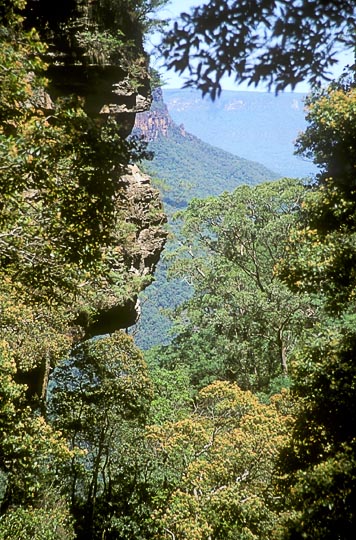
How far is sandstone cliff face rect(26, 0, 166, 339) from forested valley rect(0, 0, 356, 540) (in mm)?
40

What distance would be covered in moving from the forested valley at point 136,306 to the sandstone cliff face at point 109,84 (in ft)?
0.13

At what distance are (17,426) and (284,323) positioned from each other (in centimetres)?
834

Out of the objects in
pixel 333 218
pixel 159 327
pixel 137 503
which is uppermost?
pixel 333 218

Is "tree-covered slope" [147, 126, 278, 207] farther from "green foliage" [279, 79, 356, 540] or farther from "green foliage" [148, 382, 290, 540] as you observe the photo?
"green foliage" [279, 79, 356, 540]

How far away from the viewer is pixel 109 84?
7.89m

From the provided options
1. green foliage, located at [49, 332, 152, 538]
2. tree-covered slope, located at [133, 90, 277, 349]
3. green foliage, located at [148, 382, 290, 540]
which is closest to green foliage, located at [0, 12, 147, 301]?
green foliage, located at [148, 382, 290, 540]

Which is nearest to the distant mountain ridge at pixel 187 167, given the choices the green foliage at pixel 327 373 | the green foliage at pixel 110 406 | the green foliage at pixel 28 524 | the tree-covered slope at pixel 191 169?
the tree-covered slope at pixel 191 169

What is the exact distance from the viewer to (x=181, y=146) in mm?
21031

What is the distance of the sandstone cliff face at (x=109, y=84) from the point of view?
3959 millimetres

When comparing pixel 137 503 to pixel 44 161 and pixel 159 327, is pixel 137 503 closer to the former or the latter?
Answer: pixel 44 161

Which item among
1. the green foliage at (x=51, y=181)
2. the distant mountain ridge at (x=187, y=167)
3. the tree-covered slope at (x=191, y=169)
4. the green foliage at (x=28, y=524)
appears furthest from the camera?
the tree-covered slope at (x=191, y=169)

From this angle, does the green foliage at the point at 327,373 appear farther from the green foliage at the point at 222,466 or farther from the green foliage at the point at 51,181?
the green foliage at the point at 51,181

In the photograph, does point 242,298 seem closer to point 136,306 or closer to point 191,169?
point 136,306

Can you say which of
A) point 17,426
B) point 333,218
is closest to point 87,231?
point 333,218
